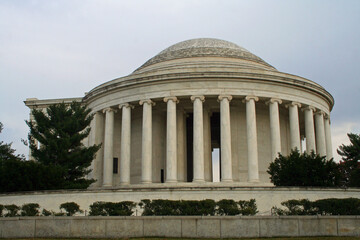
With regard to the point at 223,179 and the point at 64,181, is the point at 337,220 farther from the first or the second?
the point at 64,181

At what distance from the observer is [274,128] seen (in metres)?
47.8

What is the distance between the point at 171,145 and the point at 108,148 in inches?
352

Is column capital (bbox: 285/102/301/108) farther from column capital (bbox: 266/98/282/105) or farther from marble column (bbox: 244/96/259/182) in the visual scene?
marble column (bbox: 244/96/259/182)

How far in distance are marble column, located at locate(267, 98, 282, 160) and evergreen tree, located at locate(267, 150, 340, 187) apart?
11461 mm

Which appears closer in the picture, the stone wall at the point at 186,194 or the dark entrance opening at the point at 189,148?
the stone wall at the point at 186,194

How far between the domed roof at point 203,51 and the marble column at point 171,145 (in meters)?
11.0

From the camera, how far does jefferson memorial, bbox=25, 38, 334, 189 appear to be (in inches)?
1833

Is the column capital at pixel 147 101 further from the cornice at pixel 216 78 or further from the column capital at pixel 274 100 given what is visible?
the column capital at pixel 274 100

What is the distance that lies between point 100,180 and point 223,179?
54.6 ft

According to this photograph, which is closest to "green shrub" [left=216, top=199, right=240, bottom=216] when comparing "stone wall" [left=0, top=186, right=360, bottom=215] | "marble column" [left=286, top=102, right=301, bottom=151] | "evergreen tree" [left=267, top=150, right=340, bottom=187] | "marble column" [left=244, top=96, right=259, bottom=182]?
"stone wall" [left=0, top=186, right=360, bottom=215]

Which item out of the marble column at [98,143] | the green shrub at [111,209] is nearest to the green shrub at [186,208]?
the green shrub at [111,209]

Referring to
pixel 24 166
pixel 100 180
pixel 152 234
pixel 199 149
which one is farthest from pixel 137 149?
pixel 152 234

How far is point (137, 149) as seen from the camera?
53.6m

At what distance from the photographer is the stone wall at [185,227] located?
877 inches
